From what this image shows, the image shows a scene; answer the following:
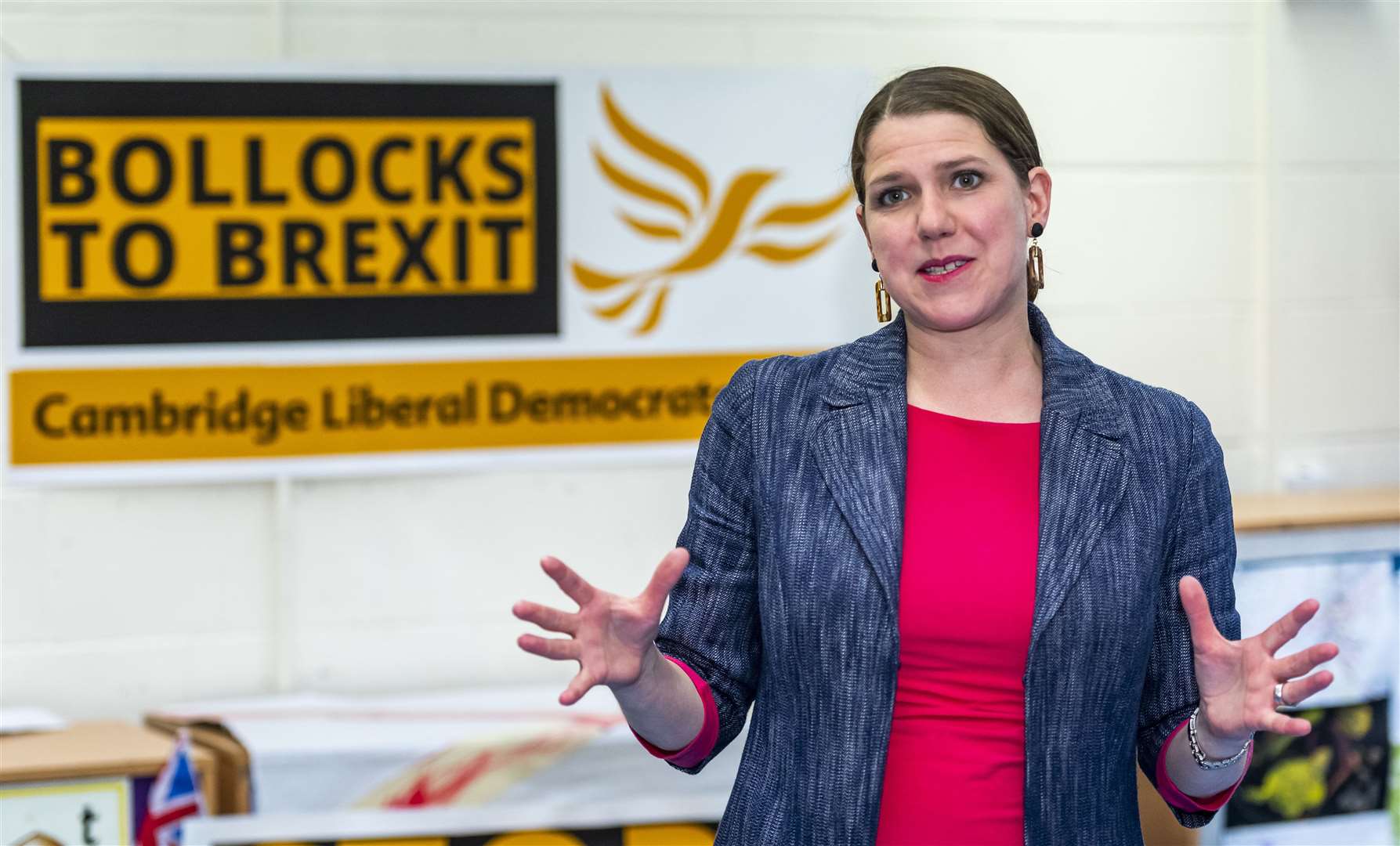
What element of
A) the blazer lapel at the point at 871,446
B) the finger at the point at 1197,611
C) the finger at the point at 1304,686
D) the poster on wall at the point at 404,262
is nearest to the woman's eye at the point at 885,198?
the blazer lapel at the point at 871,446

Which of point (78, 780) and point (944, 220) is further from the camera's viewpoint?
point (78, 780)

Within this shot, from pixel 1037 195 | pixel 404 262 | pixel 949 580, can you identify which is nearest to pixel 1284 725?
pixel 949 580

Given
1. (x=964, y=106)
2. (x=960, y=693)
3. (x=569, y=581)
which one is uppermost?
(x=964, y=106)

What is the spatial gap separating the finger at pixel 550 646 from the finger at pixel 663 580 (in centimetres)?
6

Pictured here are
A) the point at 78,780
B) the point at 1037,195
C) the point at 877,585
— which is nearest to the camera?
the point at 877,585

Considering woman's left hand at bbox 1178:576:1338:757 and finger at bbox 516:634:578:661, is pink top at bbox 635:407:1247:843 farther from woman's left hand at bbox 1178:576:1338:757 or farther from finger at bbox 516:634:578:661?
finger at bbox 516:634:578:661

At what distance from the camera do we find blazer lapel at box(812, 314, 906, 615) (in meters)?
1.15

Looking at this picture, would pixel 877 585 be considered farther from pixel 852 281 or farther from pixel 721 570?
pixel 852 281

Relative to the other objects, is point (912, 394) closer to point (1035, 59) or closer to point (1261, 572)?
point (1261, 572)

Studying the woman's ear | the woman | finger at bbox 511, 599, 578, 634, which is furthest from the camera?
the woman's ear

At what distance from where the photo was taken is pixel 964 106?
1.22 m

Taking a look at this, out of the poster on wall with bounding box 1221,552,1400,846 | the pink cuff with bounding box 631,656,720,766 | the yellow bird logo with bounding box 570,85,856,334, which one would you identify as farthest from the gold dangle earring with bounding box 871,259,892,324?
the poster on wall with bounding box 1221,552,1400,846

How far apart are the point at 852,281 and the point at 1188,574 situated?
74.0 inches

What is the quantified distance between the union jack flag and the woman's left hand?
186 centimetres
